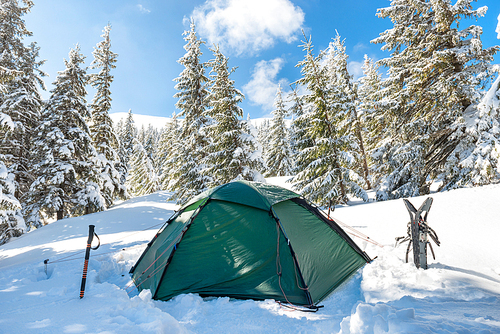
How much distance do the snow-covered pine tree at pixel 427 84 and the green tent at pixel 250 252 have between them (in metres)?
8.62

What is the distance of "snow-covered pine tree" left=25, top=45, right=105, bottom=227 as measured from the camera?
13156mm

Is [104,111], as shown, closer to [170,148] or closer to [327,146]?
[170,148]

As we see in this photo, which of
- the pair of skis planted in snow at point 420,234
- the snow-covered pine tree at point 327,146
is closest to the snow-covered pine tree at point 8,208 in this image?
the pair of skis planted in snow at point 420,234

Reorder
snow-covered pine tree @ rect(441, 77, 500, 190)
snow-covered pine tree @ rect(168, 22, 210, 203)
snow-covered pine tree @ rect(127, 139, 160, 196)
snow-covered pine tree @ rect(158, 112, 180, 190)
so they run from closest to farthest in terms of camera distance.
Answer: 1. snow-covered pine tree @ rect(441, 77, 500, 190)
2. snow-covered pine tree @ rect(168, 22, 210, 203)
3. snow-covered pine tree @ rect(158, 112, 180, 190)
4. snow-covered pine tree @ rect(127, 139, 160, 196)

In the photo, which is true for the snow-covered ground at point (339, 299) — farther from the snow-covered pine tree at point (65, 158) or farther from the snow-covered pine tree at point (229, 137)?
the snow-covered pine tree at point (65, 158)

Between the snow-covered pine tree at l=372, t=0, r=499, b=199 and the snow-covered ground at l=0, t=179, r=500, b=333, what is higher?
the snow-covered pine tree at l=372, t=0, r=499, b=199

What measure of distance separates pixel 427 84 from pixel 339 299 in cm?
1230

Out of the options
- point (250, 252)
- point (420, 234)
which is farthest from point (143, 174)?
point (420, 234)

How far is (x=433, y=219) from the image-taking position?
675 centimetres

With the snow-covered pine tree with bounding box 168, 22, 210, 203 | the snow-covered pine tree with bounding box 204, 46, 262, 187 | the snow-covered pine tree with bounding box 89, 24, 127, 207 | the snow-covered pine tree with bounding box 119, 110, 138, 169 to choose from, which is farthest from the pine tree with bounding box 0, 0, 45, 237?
the snow-covered pine tree with bounding box 119, 110, 138, 169

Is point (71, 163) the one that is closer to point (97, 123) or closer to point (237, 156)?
point (97, 123)

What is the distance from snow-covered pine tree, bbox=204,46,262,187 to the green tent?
7.29m

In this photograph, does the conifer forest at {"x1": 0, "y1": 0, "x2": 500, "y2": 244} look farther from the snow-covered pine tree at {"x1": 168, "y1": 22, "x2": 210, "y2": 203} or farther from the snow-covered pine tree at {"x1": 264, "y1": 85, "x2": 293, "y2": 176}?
the snow-covered pine tree at {"x1": 264, "y1": 85, "x2": 293, "y2": 176}

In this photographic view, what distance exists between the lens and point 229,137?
13.0 meters
